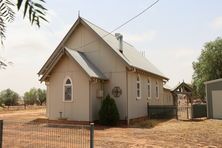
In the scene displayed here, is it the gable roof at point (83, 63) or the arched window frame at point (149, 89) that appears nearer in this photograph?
the gable roof at point (83, 63)

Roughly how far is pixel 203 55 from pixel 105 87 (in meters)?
36.8

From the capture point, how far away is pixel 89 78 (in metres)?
19.1

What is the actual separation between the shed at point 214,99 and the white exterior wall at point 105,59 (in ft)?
30.6

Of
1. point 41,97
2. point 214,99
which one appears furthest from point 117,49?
point 41,97

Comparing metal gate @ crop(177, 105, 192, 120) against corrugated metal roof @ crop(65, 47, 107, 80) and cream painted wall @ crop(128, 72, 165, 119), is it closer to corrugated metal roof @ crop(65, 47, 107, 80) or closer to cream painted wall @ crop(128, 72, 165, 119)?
cream painted wall @ crop(128, 72, 165, 119)

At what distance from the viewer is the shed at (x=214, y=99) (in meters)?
25.1

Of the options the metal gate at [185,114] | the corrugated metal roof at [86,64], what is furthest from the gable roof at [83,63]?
the metal gate at [185,114]

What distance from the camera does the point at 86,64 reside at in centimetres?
2066

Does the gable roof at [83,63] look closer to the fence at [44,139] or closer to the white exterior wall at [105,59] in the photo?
the white exterior wall at [105,59]

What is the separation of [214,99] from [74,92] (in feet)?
41.1

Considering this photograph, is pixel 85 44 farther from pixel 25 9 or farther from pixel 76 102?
pixel 25 9

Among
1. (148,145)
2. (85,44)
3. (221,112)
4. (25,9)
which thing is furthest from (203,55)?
(25,9)

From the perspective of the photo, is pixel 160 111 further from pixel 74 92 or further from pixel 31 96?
pixel 31 96

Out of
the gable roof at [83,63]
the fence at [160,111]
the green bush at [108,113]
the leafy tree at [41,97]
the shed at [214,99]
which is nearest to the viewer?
the green bush at [108,113]
